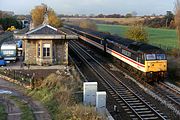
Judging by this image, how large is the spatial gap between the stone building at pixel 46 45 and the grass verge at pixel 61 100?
33.2 feet

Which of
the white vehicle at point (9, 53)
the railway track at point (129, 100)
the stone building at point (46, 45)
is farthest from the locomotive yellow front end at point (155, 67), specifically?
the white vehicle at point (9, 53)

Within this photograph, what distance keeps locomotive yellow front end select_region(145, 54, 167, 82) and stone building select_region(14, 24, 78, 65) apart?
10015mm

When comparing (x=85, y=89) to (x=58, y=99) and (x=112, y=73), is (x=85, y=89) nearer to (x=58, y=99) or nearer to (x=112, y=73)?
(x=58, y=99)

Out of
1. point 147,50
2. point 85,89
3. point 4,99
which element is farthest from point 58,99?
point 147,50

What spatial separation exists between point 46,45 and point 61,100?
16.3 m

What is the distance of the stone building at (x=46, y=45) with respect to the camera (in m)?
33.0

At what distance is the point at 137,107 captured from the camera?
754 inches

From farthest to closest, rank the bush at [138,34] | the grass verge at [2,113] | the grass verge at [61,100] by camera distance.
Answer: the bush at [138,34]
the grass verge at [2,113]
the grass verge at [61,100]

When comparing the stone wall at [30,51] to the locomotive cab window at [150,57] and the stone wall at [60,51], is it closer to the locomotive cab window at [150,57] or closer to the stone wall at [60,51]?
the stone wall at [60,51]

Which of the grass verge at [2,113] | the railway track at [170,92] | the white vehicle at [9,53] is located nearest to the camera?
the grass verge at [2,113]

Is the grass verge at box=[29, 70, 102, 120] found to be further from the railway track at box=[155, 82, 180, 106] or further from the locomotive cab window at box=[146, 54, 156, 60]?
the railway track at box=[155, 82, 180, 106]

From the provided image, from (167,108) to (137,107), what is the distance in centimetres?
162

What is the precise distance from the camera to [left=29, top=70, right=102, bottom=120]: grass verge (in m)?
14.7

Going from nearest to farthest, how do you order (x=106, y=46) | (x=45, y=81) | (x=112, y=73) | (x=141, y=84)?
(x=45, y=81) < (x=141, y=84) < (x=112, y=73) < (x=106, y=46)
